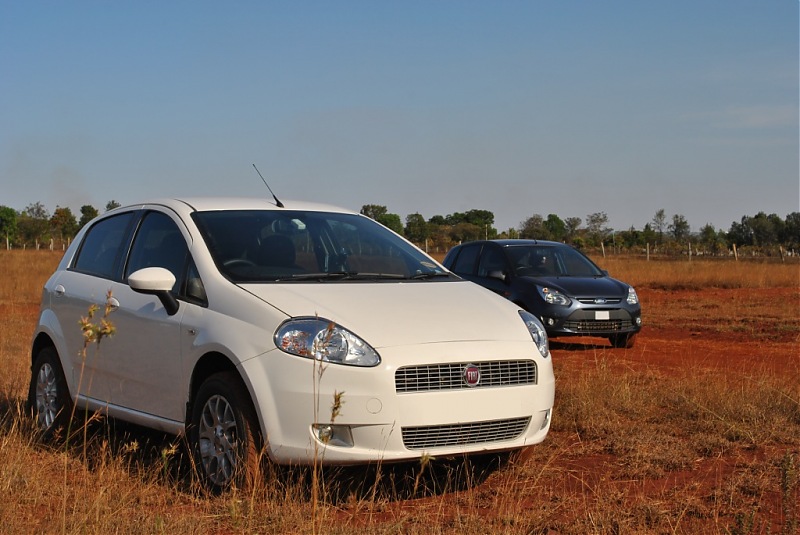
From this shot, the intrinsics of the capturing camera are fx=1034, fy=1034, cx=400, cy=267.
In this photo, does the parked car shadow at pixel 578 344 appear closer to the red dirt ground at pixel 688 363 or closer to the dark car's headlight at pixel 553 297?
the red dirt ground at pixel 688 363

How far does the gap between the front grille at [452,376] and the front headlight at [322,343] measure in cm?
18

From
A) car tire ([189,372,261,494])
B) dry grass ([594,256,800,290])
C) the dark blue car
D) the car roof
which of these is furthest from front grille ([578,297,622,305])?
dry grass ([594,256,800,290])

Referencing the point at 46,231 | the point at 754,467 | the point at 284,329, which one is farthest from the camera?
the point at 46,231

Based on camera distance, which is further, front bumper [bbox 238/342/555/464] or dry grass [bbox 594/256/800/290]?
dry grass [bbox 594/256/800/290]

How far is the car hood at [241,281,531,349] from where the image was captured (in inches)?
207

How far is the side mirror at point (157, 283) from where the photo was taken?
5.82 m

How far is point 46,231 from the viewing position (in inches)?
3543

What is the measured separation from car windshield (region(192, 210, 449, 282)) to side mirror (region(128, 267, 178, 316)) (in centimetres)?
30

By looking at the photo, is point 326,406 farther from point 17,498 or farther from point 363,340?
point 17,498

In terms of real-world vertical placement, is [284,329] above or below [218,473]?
above

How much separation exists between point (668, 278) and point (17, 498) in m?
29.6

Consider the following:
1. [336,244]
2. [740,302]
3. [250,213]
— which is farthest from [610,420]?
[740,302]

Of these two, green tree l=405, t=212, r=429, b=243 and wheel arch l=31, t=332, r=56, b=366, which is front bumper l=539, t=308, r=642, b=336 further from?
green tree l=405, t=212, r=429, b=243

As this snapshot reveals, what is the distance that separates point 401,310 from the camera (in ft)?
18.1
